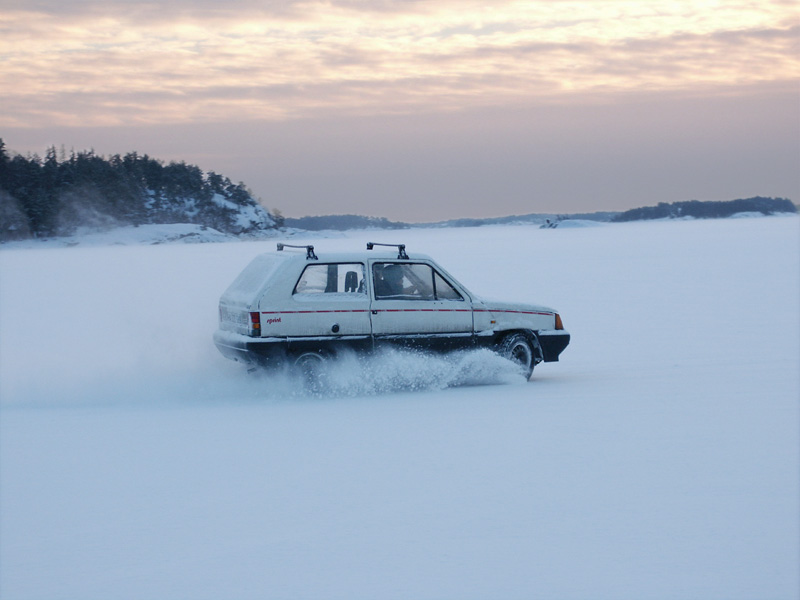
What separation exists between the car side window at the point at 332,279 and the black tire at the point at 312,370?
735 mm

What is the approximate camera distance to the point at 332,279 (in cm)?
1093

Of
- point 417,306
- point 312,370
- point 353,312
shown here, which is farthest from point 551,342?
point 312,370

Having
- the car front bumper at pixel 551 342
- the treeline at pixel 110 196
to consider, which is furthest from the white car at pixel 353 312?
the treeline at pixel 110 196

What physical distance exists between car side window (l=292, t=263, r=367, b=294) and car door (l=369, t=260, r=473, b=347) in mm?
178

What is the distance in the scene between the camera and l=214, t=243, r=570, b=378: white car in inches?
414

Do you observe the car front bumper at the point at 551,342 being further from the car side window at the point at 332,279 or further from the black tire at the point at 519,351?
the car side window at the point at 332,279

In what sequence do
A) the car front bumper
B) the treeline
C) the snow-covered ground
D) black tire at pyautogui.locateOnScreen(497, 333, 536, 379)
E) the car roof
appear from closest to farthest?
1. the snow-covered ground
2. the car roof
3. black tire at pyautogui.locateOnScreen(497, 333, 536, 379)
4. the car front bumper
5. the treeline

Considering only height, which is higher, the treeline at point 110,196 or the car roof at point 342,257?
the treeline at point 110,196

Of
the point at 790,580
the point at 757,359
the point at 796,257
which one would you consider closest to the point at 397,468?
the point at 790,580

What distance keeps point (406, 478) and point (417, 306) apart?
430cm

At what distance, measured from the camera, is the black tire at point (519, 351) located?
37.9 ft

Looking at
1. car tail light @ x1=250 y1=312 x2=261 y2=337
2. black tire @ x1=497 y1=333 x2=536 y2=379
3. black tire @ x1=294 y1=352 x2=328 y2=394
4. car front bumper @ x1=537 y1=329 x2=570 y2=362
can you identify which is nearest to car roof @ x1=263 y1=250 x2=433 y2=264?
car tail light @ x1=250 y1=312 x2=261 y2=337

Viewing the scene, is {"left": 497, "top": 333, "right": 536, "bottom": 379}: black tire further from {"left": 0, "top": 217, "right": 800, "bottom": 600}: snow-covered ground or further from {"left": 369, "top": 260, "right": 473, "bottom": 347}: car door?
{"left": 369, "top": 260, "right": 473, "bottom": 347}: car door

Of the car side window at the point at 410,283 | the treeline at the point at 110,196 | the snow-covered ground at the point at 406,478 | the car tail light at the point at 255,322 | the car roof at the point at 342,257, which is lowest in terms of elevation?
the snow-covered ground at the point at 406,478
